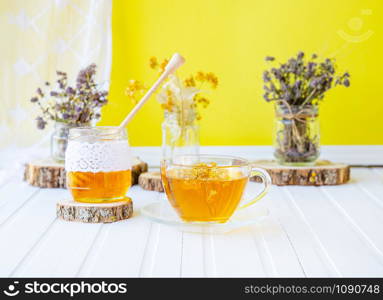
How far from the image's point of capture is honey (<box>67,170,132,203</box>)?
1.53 metres

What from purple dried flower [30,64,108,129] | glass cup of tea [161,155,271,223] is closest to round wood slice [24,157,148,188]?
purple dried flower [30,64,108,129]

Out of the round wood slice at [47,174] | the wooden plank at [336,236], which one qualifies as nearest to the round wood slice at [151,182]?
the round wood slice at [47,174]

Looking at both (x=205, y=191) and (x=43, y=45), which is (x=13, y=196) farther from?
(x=205, y=191)

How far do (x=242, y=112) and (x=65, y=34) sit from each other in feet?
2.49

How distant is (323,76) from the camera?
81.1 inches

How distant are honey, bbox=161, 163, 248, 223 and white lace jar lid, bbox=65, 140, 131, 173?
0.58 ft

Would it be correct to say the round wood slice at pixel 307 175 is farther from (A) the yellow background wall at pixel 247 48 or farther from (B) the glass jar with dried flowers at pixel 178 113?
(A) the yellow background wall at pixel 247 48

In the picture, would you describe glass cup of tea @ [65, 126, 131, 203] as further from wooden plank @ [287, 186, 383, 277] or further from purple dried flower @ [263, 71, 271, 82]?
purple dried flower @ [263, 71, 271, 82]

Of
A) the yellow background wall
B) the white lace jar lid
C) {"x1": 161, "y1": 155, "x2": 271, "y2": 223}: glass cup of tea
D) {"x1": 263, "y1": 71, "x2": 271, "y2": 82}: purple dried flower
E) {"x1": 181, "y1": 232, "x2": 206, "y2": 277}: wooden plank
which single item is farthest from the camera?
the yellow background wall

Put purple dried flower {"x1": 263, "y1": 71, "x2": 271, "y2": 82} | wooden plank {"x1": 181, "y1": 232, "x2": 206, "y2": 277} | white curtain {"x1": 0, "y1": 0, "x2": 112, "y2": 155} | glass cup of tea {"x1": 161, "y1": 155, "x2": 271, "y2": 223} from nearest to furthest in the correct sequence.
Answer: wooden plank {"x1": 181, "y1": 232, "x2": 206, "y2": 277}, glass cup of tea {"x1": 161, "y1": 155, "x2": 271, "y2": 223}, purple dried flower {"x1": 263, "y1": 71, "x2": 271, "y2": 82}, white curtain {"x1": 0, "y1": 0, "x2": 112, "y2": 155}

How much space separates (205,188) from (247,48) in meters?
1.21

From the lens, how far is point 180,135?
6.76 feet

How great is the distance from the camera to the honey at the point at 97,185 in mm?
1529

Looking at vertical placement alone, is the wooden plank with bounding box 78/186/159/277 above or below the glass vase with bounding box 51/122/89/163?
below
